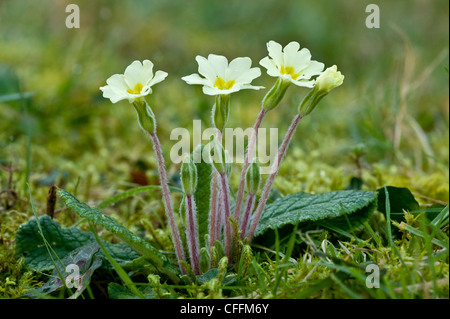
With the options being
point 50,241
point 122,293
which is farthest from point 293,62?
point 50,241

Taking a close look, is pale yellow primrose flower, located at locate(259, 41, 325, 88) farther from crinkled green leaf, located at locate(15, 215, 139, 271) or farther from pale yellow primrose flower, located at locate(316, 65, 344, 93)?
crinkled green leaf, located at locate(15, 215, 139, 271)

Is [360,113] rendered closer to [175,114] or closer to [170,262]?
[175,114]

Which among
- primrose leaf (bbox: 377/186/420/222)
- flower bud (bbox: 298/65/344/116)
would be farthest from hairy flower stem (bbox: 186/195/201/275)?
primrose leaf (bbox: 377/186/420/222)

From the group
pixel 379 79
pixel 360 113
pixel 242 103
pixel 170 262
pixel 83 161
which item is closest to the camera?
pixel 170 262

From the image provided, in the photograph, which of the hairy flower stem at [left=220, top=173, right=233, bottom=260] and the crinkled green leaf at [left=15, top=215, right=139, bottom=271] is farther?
the crinkled green leaf at [left=15, top=215, right=139, bottom=271]

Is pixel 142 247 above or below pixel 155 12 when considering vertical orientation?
below

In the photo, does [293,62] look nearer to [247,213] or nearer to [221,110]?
[221,110]
